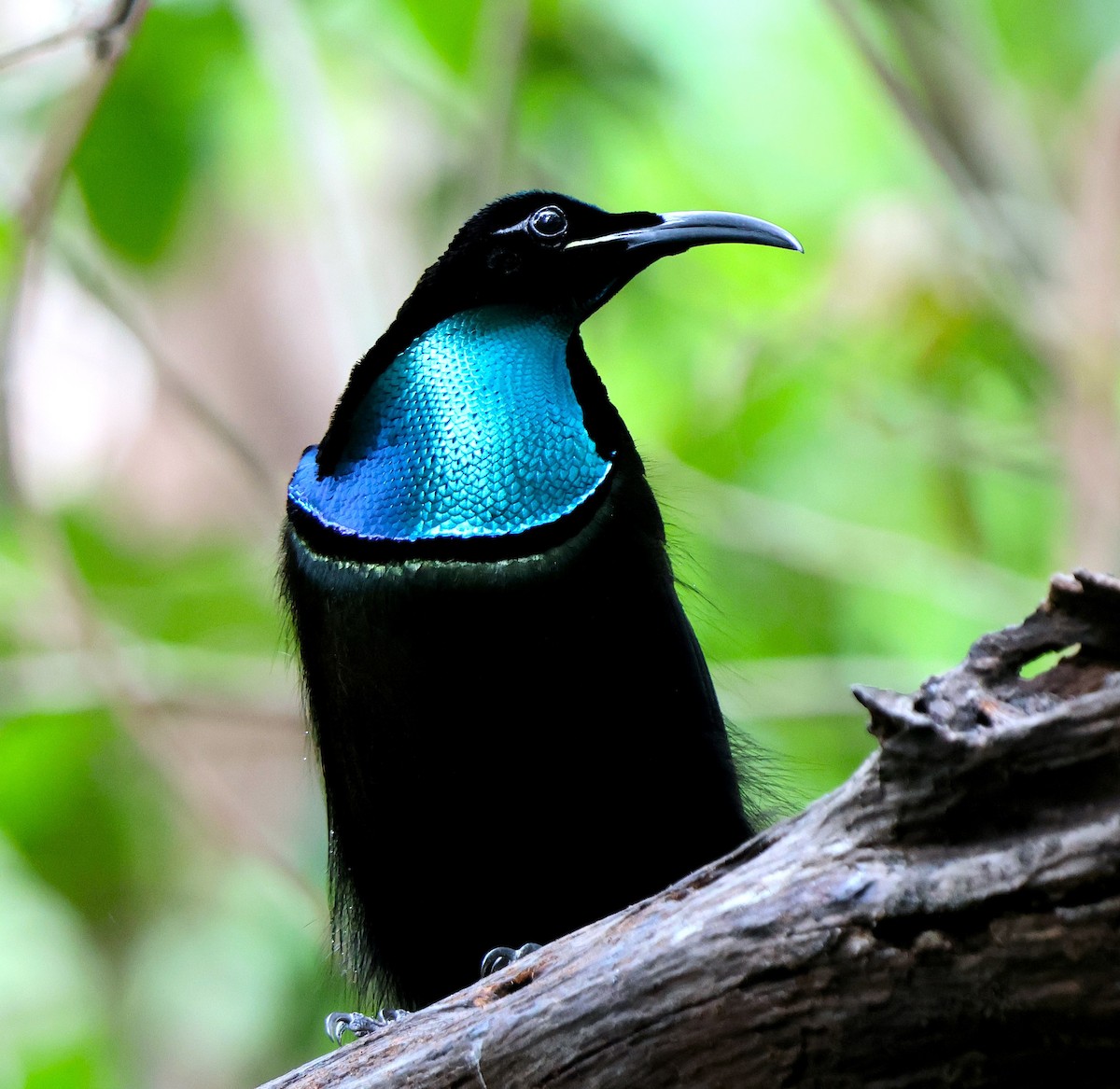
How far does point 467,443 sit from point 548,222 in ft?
1.16

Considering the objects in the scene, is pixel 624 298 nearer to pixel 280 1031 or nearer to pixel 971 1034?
pixel 280 1031

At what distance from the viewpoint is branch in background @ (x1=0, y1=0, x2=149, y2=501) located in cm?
267

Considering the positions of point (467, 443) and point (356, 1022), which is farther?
point (356, 1022)

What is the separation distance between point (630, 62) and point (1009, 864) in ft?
12.0

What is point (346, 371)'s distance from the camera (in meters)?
3.63

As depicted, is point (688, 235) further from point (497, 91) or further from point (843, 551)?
point (843, 551)

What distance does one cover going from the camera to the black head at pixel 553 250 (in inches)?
80.2

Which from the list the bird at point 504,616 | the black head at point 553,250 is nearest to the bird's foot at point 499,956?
the bird at point 504,616

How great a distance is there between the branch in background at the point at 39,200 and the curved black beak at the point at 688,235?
0.87 metres

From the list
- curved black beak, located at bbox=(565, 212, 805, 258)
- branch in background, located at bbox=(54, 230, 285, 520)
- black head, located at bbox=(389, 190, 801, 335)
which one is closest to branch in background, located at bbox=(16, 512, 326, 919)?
branch in background, located at bbox=(54, 230, 285, 520)

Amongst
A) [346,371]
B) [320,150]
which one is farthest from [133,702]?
[320,150]

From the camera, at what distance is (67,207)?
4223 millimetres

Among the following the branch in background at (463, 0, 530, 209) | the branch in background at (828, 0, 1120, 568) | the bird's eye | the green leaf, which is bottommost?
the bird's eye

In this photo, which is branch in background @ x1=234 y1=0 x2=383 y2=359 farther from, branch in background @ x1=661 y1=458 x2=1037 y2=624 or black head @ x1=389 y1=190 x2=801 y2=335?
black head @ x1=389 y1=190 x2=801 y2=335
